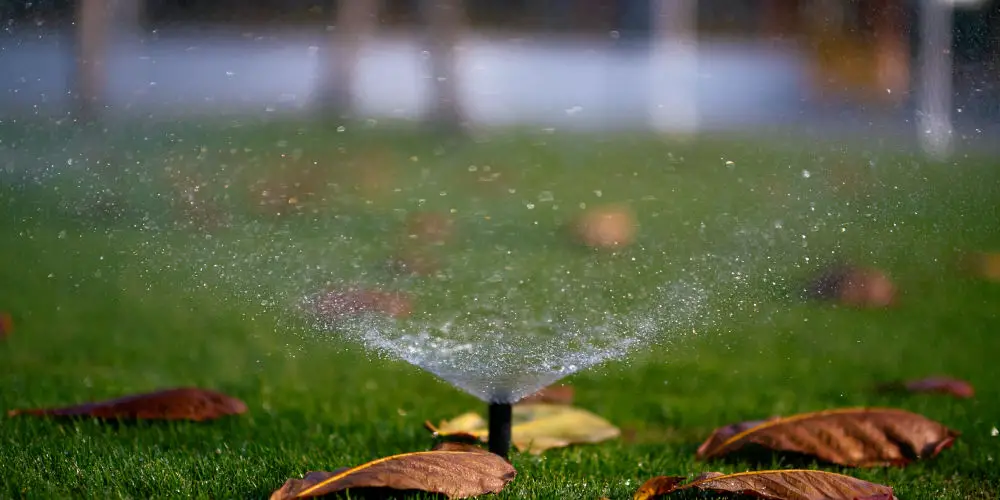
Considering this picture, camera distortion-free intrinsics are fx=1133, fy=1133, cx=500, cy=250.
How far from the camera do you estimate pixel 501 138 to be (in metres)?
8.47

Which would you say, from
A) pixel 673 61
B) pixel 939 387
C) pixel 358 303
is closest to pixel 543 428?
pixel 358 303

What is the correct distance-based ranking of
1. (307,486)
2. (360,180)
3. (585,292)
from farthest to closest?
(360,180) → (585,292) → (307,486)

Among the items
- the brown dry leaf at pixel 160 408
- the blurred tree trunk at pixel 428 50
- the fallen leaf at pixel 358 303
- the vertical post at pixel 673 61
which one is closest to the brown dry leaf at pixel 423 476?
the fallen leaf at pixel 358 303

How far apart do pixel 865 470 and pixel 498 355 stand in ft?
2.13

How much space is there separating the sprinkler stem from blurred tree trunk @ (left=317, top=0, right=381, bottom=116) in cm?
541

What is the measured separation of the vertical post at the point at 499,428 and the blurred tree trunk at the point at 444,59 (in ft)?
22.0

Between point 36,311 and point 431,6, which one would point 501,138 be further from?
point 36,311

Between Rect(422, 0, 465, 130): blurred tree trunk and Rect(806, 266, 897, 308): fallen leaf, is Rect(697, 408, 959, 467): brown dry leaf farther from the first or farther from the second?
Rect(422, 0, 465, 130): blurred tree trunk

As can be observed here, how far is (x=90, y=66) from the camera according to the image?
331cm

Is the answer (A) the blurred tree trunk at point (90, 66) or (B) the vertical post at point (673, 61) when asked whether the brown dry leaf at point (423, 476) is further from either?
(B) the vertical post at point (673, 61)

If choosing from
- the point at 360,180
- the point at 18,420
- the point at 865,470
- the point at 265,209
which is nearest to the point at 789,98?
the point at 360,180

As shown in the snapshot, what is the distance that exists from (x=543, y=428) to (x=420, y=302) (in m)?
0.32

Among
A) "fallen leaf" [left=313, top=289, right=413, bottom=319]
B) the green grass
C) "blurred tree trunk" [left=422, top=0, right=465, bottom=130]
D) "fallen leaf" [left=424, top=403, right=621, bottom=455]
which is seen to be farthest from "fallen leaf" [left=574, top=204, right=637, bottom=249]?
"blurred tree trunk" [left=422, top=0, right=465, bottom=130]

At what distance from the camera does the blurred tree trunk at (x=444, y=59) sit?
8727 mm
